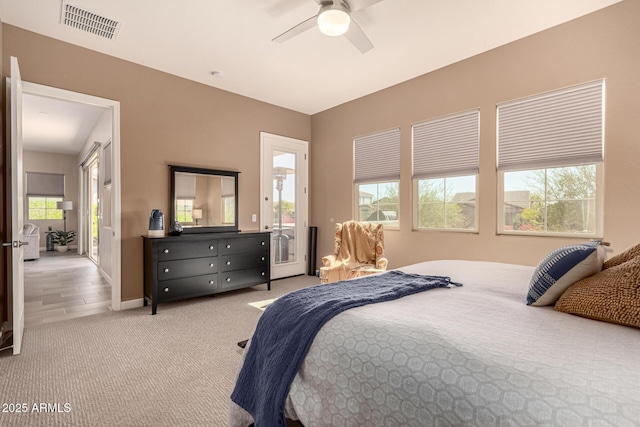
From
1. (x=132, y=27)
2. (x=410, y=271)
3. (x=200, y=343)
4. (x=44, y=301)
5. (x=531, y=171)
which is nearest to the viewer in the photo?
(x=410, y=271)

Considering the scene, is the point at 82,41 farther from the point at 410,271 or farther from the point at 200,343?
the point at 410,271

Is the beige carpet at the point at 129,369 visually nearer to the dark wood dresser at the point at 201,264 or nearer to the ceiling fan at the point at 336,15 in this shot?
the dark wood dresser at the point at 201,264

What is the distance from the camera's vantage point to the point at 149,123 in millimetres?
3943

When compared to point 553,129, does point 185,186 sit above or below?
below

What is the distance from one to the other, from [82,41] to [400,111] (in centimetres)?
378

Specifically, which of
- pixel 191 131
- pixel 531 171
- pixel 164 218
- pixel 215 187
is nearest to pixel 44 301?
pixel 164 218

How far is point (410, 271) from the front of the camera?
2146 mm

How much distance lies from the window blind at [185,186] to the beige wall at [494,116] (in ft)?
7.14

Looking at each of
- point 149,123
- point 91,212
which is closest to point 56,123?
point 91,212

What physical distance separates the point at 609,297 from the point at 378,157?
371 centimetres

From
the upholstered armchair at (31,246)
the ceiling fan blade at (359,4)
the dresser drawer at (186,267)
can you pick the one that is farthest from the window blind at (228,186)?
the upholstered armchair at (31,246)

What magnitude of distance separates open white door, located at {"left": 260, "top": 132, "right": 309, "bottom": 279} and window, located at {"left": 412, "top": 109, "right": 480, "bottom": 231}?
2099mm

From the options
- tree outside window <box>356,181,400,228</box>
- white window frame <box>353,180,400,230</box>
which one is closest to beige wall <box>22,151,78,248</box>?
white window frame <box>353,180,400,230</box>

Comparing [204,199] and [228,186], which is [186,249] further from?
[228,186]
